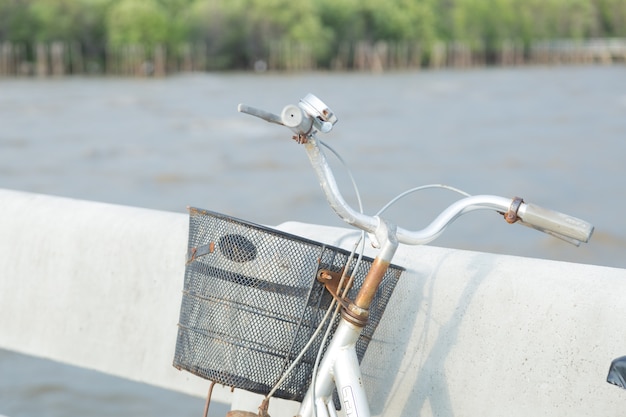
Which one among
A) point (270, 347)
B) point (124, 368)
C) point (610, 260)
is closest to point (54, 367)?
point (124, 368)

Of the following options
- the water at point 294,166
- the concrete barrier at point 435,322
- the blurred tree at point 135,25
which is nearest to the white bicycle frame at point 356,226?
the concrete barrier at point 435,322

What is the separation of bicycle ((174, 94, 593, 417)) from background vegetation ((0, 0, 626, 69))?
7320 cm

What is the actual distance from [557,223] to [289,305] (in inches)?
24.6

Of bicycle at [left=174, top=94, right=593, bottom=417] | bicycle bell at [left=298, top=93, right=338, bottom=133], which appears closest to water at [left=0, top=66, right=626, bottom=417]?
bicycle at [left=174, top=94, right=593, bottom=417]

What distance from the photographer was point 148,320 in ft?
11.7

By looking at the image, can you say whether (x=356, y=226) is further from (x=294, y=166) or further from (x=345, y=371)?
(x=294, y=166)

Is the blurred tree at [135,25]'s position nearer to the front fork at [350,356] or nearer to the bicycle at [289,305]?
the bicycle at [289,305]

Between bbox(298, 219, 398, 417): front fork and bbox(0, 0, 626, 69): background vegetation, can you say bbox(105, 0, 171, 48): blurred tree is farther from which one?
bbox(298, 219, 398, 417): front fork

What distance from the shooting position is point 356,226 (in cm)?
217

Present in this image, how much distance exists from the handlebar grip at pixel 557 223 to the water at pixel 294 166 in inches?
126

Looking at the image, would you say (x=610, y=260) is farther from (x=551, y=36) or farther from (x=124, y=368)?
(x=551, y=36)

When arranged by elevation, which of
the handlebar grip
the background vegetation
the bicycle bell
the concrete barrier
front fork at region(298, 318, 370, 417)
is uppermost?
the bicycle bell

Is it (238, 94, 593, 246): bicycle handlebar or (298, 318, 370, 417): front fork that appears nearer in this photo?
(238, 94, 593, 246): bicycle handlebar

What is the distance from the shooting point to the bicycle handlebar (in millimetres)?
1997
